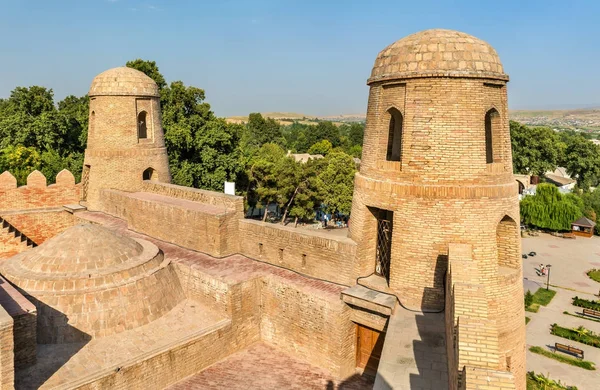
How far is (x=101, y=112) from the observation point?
1652 centimetres

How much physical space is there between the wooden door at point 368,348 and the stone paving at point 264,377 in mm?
280

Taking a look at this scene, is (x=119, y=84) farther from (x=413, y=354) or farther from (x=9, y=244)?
(x=413, y=354)

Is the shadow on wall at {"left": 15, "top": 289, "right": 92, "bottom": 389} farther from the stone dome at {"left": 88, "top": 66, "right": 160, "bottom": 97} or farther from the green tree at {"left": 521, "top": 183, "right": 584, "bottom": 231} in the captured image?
the green tree at {"left": 521, "top": 183, "right": 584, "bottom": 231}

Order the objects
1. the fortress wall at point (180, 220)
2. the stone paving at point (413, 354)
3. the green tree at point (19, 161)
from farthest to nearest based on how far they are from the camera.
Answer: the green tree at point (19, 161) → the fortress wall at point (180, 220) → the stone paving at point (413, 354)

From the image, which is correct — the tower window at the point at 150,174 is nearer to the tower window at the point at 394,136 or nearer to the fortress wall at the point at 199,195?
the fortress wall at the point at 199,195

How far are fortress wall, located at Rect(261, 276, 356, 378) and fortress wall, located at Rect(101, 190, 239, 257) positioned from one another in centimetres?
220

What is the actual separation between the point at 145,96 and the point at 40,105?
14433 millimetres

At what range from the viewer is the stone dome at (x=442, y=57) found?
8.81 metres

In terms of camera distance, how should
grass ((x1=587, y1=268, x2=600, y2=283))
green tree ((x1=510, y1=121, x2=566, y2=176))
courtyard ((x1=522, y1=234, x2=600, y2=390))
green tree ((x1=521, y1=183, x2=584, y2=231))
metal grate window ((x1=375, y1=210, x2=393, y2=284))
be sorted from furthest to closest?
green tree ((x1=510, y1=121, x2=566, y2=176))
green tree ((x1=521, y1=183, x2=584, y2=231))
grass ((x1=587, y1=268, x2=600, y2=283))
courtyard ((x1=522, y1=234, x2=600, y2=390))
metal grate window ((x1=375, y1=210, x2=393, y2=284))

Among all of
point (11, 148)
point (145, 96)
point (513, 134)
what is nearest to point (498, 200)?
point (145, 96)

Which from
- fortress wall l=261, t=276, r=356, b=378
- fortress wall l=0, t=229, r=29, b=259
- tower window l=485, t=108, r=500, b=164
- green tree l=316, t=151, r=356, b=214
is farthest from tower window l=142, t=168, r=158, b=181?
green tree l=316, t=151, r=356, b=214

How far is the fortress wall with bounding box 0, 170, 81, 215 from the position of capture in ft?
54.6

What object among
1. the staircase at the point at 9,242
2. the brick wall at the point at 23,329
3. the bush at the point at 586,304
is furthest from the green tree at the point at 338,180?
the brick wall at the point at 23,329

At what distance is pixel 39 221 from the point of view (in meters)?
17.2
